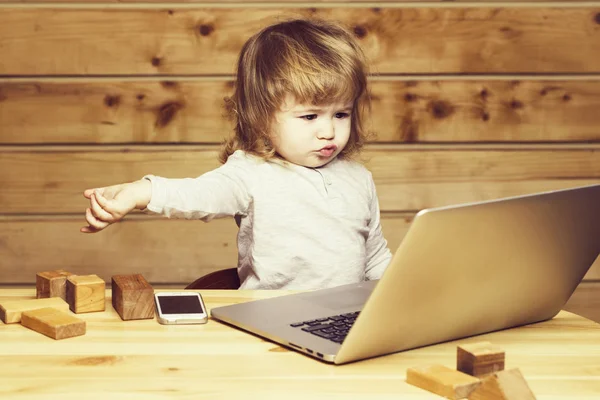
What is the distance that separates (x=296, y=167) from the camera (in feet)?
5.33

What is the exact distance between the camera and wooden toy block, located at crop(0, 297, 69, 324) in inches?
40.1

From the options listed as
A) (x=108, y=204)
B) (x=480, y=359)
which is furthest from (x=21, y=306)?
(x=480, y=359)

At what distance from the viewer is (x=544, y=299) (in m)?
1.02

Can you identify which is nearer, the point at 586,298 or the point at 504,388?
the point at 504,388

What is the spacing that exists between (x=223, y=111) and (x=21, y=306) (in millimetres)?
1452

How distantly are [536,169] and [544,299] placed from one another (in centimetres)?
157

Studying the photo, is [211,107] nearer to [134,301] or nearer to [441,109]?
[441,109]

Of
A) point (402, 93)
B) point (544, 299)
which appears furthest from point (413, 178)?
point (544, 299)

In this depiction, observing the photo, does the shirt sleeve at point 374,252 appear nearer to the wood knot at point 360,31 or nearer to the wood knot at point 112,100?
the wood knot at point 360,31

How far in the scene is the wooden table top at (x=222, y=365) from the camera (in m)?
0.78

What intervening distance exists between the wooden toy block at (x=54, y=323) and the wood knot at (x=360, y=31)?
1598 millimetres

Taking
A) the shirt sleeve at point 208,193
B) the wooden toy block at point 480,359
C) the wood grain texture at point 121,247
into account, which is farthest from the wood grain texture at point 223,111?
the wooden toy block at point 480,359

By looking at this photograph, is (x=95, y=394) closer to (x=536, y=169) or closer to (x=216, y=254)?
(x=216, y=254)

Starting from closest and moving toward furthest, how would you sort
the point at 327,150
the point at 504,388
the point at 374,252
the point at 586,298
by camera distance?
the point at 504,388, the point at 327,150, the point at 374,252, the point at 586,298
